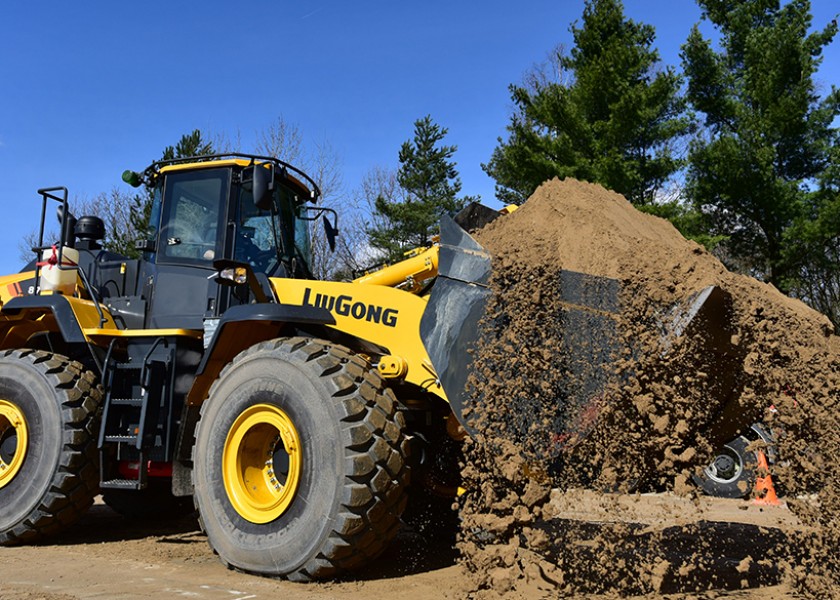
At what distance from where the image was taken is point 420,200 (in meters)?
25.8

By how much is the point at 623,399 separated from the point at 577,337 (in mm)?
411

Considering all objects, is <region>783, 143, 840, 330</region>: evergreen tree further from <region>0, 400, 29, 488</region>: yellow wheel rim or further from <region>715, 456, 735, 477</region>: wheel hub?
<region>0, 400, 29, 488</region>: yellow wheel rim

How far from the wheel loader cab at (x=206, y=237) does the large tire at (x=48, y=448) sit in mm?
831

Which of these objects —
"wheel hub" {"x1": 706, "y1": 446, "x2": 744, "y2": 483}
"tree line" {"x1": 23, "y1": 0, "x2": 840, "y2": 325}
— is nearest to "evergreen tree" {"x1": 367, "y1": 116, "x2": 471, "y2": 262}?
"tree line" {"x1": 23, "y1": 0, "x2": 840, "y2": 325}

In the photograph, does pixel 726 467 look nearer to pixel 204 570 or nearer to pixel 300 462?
pixel 300 462

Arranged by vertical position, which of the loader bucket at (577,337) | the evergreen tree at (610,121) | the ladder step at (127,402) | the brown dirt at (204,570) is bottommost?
the brown dirt at (204,570)

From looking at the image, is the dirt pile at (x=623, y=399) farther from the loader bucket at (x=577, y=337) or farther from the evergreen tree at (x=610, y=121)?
the evergreen tree at (x=610, y=121)

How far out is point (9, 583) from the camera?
14.0 feet

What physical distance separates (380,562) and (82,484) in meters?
2.48

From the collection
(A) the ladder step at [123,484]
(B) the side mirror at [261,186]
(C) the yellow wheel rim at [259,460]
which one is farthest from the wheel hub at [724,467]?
(A) the ladder step at [123,484]

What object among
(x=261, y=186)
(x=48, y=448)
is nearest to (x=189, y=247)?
(x=261, y=186)

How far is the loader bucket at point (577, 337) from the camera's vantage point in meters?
3.92

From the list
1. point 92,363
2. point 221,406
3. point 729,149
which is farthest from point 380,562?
point 729,149

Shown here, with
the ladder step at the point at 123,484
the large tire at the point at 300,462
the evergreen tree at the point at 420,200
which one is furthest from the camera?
the evergreen tree at the point at 420,200
